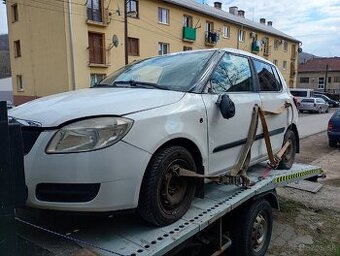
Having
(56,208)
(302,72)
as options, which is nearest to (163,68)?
(56,208)

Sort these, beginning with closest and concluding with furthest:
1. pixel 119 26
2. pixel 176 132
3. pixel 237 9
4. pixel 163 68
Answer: pixel 176 132 → pixel 163 68 → pixel 119 26 → pixel 237 9

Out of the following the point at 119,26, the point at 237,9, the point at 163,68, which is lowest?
the point at 163,68

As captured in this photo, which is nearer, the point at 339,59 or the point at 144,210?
the point at 144,210

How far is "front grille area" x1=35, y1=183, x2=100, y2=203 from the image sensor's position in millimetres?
2264

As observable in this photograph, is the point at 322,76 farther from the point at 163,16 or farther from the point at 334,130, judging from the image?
the point at 334,130

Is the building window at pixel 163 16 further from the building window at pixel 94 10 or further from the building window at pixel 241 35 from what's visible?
the building window at pixel 241 35

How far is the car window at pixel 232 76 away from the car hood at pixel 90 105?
1.82 ft

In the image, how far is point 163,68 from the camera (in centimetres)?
351

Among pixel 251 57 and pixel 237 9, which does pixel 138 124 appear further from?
pixel 237 9

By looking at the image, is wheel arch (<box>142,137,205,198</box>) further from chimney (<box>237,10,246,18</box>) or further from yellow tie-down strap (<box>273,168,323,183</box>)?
chimney (<box>237,10,246,18</box>)

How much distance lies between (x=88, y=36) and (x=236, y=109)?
21433 millimetres

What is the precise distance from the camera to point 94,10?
23.6 metres

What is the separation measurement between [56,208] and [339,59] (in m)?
78.0

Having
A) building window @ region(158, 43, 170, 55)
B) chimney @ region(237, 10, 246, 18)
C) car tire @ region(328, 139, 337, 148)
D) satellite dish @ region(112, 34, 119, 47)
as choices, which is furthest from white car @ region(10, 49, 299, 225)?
chimney @ region(237, 10, 246, 18)
